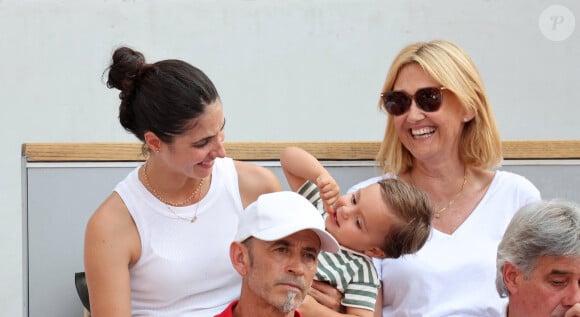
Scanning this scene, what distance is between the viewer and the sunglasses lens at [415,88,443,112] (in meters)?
3.70

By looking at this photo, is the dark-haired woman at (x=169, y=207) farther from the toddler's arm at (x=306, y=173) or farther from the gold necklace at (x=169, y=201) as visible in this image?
the toddler's arm at (x=306, y=173)

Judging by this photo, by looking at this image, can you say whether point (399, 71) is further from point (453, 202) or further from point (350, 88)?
point (350, 88)

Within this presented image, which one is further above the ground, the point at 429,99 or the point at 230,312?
the point at 429,99

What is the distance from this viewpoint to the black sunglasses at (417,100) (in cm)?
370

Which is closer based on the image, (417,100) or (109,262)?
(109,262)

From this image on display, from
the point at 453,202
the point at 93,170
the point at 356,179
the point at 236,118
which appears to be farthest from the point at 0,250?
the point at 453,202

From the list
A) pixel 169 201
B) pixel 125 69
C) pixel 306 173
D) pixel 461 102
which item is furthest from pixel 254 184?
pixel 461 102

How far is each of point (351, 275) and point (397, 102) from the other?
742mm

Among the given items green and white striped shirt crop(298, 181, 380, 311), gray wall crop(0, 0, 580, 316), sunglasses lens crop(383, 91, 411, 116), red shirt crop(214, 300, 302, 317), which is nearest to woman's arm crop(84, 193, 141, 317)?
red shirt crop(214, 300, 302, 317)

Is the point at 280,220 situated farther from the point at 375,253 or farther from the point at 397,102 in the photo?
the point at 397,102

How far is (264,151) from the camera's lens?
12.9 feet

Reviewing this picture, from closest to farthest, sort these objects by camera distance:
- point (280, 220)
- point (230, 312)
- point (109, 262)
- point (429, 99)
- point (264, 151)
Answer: point (280, 220)
point (230, 312)
point (109, 262)
point (429, 99)
point (264, 151)

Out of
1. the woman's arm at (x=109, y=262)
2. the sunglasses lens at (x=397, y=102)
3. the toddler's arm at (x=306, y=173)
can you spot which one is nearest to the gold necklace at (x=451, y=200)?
the sunglasses lens at (x=397, y=102)

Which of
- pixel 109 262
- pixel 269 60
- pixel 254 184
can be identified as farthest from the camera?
pixel 269 60
